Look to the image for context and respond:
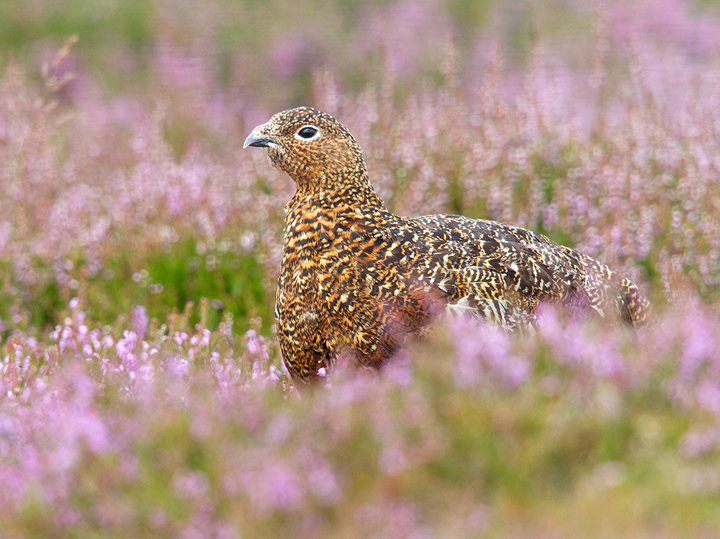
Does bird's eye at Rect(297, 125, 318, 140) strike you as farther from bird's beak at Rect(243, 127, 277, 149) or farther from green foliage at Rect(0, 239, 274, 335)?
green foliage at Rect(0, 239, 274, 335)

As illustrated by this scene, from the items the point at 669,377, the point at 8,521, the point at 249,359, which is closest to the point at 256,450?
the point at 8,521

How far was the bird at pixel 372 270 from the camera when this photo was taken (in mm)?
3398

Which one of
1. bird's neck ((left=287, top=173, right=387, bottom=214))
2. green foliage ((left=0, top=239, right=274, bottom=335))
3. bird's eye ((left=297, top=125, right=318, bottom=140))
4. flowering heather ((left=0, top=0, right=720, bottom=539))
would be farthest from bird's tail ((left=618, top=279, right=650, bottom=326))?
green foliage ((left=0, top=239, right=274, bottom=335))

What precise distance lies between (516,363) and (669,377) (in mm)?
433

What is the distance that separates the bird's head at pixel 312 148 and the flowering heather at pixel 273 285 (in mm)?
874

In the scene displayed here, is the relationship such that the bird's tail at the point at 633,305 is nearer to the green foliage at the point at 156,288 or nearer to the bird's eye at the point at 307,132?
the bird's eye at the point at 307,132

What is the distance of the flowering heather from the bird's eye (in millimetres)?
1024

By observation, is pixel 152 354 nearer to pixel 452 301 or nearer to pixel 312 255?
pixel 312 255

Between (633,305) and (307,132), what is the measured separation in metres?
1.84

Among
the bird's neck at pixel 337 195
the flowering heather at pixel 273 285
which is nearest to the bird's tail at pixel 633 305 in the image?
the flowering heather at pixel 273 285

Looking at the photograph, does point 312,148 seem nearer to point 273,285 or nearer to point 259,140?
point 259,140

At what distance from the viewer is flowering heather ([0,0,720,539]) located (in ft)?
6.61

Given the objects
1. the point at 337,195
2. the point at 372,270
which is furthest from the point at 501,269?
the point at 337,195

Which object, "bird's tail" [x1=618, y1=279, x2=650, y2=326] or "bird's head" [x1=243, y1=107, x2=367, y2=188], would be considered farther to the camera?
"bird's tail" [x1=618, y1=279, x2=650, y2=326]
